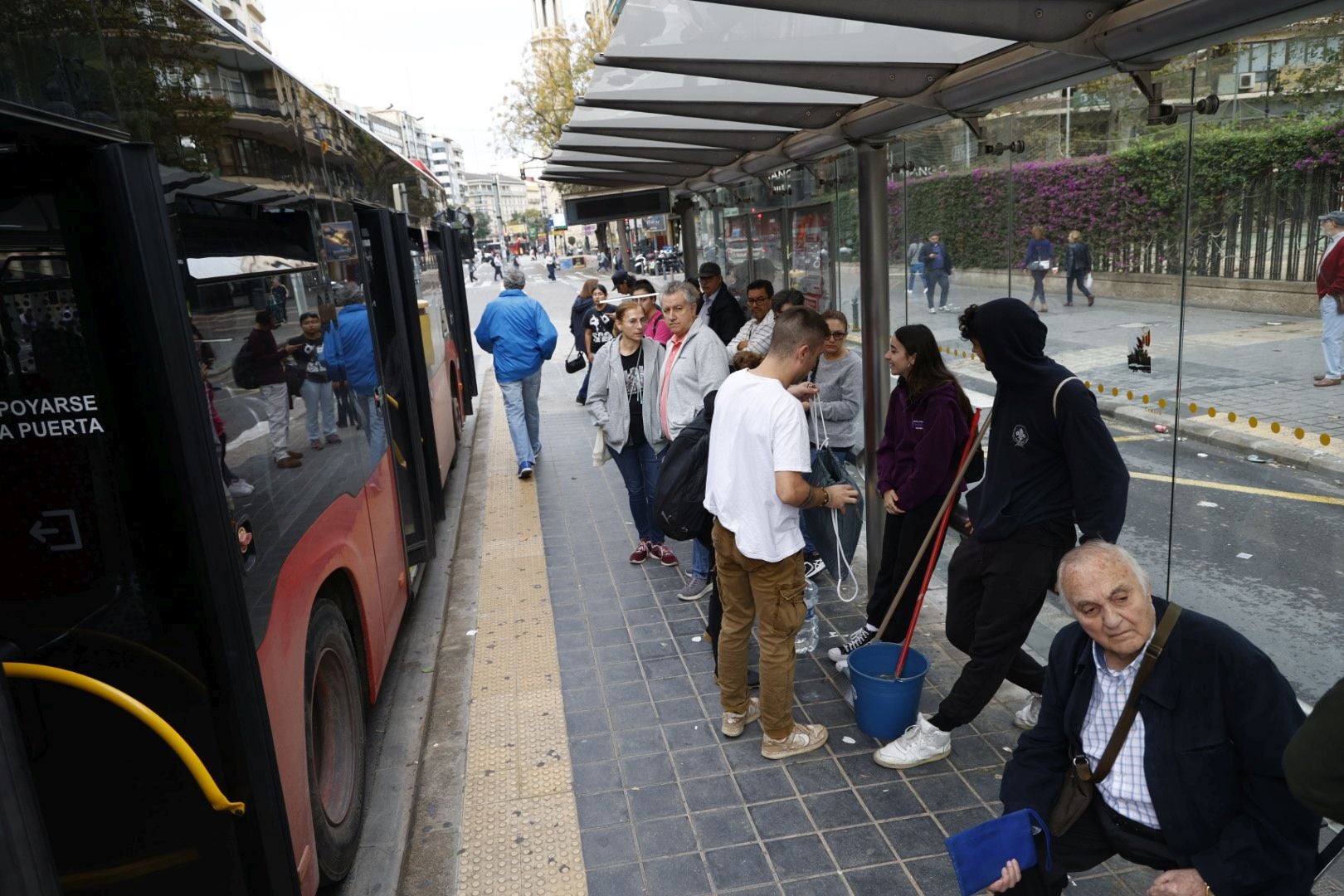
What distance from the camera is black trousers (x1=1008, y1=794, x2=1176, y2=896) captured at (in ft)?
8.72

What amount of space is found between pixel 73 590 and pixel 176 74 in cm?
138

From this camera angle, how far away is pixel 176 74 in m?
2.58

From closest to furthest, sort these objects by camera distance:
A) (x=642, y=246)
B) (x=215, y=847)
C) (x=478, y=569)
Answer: (x=215, y=847)
(x=478, y=569)
(x=642, y=246)

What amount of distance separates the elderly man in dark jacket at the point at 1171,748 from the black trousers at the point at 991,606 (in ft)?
3.09

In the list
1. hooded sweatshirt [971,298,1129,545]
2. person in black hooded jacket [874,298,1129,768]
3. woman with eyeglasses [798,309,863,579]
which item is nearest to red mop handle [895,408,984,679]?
person in black hooded jacket [874,298,1129,768]

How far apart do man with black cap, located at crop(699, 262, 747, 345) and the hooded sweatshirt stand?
525 centimetres

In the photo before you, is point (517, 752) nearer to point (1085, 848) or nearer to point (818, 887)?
point (818, 887)

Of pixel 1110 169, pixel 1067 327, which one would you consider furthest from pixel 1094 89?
pixel 1067 327

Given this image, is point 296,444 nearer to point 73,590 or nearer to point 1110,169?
point 73,590

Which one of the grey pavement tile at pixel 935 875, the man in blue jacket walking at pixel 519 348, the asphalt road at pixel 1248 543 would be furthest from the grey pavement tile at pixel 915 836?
the man in blue jacket walking at pixel 519 348

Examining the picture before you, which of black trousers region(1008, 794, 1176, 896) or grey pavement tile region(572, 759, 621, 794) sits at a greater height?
black trousers region(1008, 794, 1176, 896)

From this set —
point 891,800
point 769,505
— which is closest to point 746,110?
point 769,505

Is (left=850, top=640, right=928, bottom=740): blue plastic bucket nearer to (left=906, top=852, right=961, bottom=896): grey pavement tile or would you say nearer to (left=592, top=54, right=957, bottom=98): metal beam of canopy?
(left=906, top=852, right=961, bottom=896): grey pavement tile

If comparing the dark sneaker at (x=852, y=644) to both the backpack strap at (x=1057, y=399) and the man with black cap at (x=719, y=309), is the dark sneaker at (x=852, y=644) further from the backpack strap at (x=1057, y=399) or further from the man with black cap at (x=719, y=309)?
the man with black cap at (x=719, y=309)
